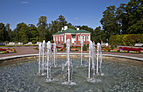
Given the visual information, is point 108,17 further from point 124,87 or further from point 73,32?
point 124,87

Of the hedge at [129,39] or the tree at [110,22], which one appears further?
the tree at [110,22]

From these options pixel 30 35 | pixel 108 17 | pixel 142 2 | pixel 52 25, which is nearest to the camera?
pixel 142 2

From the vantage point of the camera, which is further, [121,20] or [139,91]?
[121,20]

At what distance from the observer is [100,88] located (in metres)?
6.20

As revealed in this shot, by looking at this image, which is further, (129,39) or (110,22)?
(110,22)

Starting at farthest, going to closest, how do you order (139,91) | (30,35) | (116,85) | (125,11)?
(30,35) → (125,11) → (116,85) → (139,91)

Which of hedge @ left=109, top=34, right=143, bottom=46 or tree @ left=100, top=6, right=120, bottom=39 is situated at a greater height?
tree @ left=100, top=6, right=120, bottom=39

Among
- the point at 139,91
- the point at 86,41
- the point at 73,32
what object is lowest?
the point at 139,91

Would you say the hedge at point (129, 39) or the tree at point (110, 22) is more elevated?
the tree at point (110, 22)

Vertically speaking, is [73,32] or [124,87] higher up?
[73,32]

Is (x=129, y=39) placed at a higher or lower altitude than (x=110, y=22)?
lower

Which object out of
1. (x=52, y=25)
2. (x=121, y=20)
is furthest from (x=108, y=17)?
(x=52, y=25)

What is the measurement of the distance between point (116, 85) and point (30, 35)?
5514 cm

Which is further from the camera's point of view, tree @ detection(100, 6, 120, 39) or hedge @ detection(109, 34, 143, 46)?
tree @ detection(100, 6, 120, 39)
